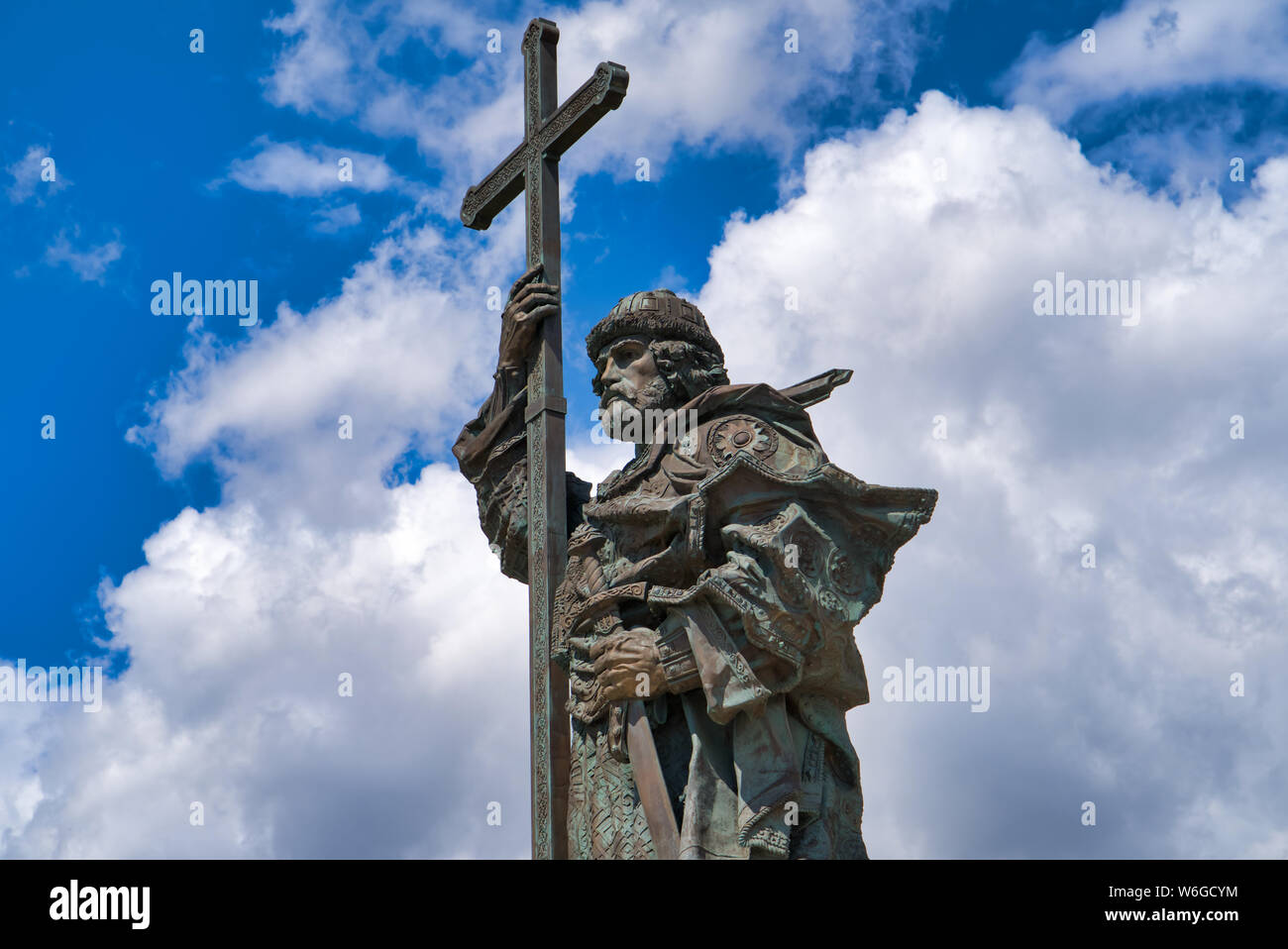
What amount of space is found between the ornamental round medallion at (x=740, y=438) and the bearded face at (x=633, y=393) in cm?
59

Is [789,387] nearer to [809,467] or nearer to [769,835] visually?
[809,467]

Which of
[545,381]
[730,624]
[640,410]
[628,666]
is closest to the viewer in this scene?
[730,624]

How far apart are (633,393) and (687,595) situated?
5.56 feet

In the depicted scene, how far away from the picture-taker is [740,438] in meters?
10.3

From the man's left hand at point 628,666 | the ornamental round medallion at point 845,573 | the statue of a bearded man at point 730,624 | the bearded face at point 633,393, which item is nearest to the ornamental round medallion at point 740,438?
the statue of a bearded man at point 730,624

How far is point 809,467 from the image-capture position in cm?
1003

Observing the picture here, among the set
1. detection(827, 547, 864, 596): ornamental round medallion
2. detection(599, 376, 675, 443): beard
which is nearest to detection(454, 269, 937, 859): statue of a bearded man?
detection(827, 547, 864, 596): ornamental round medallion

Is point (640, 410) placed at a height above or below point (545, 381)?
below

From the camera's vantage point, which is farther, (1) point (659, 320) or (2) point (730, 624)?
(1) point (659, 320)

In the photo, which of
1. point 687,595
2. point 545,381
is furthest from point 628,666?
point 545,381

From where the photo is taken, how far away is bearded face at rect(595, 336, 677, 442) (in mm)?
10992

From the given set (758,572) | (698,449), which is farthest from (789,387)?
(758,572)

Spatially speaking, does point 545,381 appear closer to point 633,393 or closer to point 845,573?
point 633,393

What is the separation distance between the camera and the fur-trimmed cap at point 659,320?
11.1 meters
